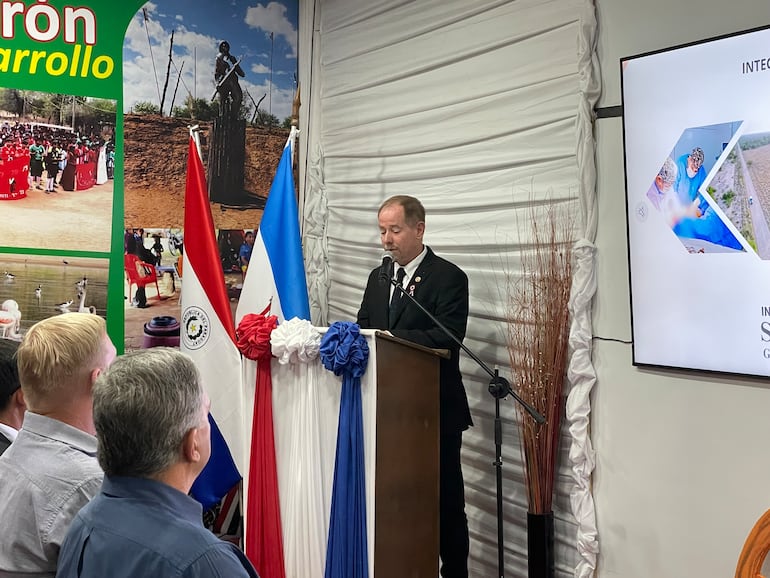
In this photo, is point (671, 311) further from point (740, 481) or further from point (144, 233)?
point (144, 233)

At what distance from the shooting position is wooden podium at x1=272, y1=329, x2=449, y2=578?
2654mm

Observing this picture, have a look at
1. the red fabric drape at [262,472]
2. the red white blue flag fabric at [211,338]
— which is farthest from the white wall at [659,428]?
the red white blue flag fabric at [211,338]

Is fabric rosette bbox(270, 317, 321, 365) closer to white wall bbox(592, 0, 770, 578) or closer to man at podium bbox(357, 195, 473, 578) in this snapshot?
man at podium bbox(357, 195, 473, 578)

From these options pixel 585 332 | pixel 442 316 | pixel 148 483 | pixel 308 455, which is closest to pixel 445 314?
pixel 442 316

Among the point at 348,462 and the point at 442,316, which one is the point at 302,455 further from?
the point at 442,316

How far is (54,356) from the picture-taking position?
1.56m

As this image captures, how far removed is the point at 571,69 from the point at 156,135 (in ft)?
6.93

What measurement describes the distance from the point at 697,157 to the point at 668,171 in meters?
0.12

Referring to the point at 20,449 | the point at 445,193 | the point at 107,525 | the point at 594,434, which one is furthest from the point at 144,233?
the point at 107,525

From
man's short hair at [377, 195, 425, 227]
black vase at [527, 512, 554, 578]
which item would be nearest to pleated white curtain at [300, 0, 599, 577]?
black vase at [527, 512, 554, 578]

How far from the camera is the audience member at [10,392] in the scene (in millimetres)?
1847

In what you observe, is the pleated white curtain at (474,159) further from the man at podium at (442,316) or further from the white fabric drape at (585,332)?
the man at podium at (442,316)

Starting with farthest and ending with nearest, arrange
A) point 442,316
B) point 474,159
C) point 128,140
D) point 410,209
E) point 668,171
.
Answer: point 128,140 < point 474,159 < point 410,209 < point 442,316 < point 668,171

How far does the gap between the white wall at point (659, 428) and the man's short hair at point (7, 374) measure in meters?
1.99
